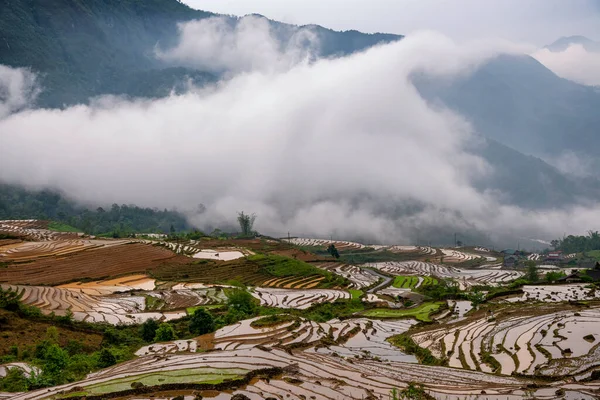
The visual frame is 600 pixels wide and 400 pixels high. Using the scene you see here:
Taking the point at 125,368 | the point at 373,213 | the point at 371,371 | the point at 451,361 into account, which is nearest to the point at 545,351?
the point at 451,361

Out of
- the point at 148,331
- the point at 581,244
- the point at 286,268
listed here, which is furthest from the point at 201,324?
the point at 581,244

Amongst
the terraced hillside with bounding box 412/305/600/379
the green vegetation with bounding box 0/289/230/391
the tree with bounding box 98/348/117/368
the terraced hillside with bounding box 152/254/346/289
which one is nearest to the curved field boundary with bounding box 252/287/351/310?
the terraced hillside with bounding box 152/254/346/289

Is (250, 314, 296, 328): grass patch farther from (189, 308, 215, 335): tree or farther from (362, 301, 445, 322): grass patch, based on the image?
(362, 301, 445, 322): grass patch

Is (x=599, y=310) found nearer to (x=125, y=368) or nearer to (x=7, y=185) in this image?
(x=125, y=368)

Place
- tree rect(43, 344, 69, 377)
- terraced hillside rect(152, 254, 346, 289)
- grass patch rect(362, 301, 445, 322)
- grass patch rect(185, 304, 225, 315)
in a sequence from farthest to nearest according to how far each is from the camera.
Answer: terraced hillside rect(152, 254, 346, 289), grass patch rect(185, 304, 225, 315), grass patch rect(362, 301, 445, 322), tree rect(43, 344, 69, 377)

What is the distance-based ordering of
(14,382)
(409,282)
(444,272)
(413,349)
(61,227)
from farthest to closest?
(61,227), (444,272), (409,282), (413,349), (14,382)

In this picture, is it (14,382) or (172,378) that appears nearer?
(172,378)

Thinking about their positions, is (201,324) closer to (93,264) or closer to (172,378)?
(172,378)
